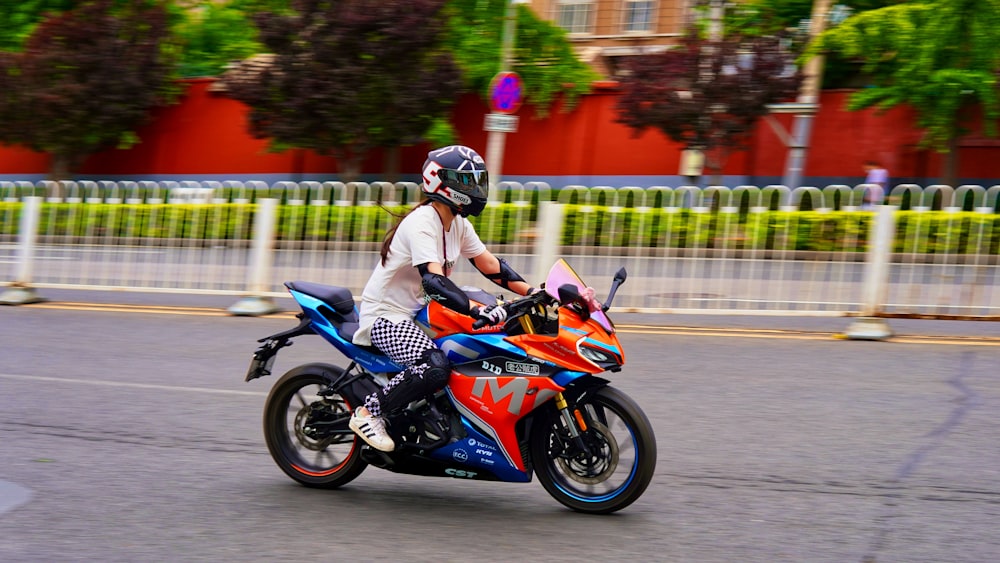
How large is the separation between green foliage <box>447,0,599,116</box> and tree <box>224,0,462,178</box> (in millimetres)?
1893

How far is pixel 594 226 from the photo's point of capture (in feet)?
42.3

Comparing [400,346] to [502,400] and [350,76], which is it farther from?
[350,76]

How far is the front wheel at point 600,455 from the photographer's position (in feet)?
17.8

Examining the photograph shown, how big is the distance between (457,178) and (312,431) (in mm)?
1700

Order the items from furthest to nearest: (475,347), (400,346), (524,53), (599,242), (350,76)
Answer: (524,53) < (350,76) < (599,242) < (400,346) < (475,347)

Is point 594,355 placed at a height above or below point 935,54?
below

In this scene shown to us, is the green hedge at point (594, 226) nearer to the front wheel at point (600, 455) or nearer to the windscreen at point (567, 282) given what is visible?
the front wheel at point (600, 455)

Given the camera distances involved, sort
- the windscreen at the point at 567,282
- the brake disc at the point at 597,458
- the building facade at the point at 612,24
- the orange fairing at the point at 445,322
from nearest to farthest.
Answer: the windscreen at the point at 567,282 → the brake disc at the point at 597,458 → the orange fairing at the point at 445,322 → the building facade at the point at 612,24

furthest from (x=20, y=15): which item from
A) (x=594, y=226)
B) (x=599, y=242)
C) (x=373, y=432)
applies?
(x=373, y=432)

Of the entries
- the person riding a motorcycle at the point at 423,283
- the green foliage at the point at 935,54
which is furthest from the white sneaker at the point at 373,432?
the green foliage at the point at 935,54

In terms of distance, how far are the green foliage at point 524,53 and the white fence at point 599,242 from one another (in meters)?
13.9

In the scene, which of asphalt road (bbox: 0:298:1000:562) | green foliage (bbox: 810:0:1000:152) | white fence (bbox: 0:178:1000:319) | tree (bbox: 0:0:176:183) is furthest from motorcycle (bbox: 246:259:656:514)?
tree (bbox: 0:0:176:183)

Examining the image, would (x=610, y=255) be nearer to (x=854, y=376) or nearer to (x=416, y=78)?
(x=854, y=376)

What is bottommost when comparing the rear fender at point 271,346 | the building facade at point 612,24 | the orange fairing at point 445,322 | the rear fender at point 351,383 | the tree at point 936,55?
the rear fender at point 351,383
